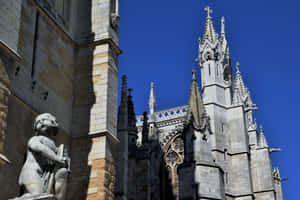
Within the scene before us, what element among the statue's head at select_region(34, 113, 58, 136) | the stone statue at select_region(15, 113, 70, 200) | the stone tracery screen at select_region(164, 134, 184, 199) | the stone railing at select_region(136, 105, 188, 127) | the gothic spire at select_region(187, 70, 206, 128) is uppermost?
the stone railing at select_region(136, 105, 188, 127)

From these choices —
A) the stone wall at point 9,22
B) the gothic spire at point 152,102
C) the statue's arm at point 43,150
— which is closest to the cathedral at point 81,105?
the stone wall at point 9,22

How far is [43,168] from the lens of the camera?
8008mm

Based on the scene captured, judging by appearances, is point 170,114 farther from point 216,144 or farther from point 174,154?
point 216,144

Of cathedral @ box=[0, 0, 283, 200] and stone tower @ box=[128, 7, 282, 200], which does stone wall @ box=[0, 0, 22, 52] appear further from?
stone tower @ box=[128, 7, 282, 200]

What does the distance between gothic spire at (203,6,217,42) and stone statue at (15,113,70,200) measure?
19.8 meters

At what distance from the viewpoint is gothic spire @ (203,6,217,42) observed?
1075 inches

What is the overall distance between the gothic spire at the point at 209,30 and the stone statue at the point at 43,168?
1982cm

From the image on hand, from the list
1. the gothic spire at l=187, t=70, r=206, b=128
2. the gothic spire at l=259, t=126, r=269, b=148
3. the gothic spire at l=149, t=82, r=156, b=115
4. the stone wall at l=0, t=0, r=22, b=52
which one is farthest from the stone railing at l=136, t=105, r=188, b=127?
the stone wall at l=0, t=0, r=22, b=52

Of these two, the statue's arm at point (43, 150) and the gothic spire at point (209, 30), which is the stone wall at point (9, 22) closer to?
the statue's arm at point (43, 150)

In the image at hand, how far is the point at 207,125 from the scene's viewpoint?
18766 millimetres

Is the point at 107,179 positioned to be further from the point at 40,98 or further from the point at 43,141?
the point at 43,141

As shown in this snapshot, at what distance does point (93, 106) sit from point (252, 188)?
41.5 ft

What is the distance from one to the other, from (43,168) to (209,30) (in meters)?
21.1

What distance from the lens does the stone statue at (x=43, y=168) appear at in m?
7.76
